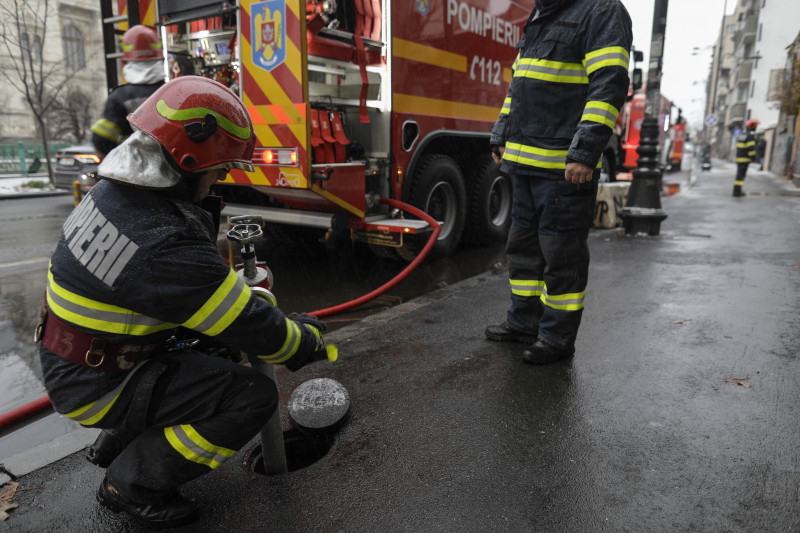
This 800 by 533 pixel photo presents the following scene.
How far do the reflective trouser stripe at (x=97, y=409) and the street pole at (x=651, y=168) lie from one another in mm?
6593

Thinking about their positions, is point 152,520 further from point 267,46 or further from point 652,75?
point 652,75

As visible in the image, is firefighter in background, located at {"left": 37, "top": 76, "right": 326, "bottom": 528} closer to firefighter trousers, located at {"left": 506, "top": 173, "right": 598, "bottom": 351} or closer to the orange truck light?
firefighter trousers, located at {"left": 506, "top": 173, "right": 598, "bottom": 351}

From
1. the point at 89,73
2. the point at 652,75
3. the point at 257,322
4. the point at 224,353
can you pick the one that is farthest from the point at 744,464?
the point at 89,73

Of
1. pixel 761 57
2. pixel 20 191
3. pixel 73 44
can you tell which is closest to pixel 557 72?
pixel 20 191

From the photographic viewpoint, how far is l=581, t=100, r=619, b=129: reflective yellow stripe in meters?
2.71

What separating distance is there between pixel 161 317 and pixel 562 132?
2240 millimetres

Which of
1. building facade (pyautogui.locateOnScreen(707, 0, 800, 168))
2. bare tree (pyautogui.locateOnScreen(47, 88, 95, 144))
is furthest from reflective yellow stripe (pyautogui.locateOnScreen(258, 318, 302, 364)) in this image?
building facade (pyautogui.locateOnScreen(707, 0, 800, 168))

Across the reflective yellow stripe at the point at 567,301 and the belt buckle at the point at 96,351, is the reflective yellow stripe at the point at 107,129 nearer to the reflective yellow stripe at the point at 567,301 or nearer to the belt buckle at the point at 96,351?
the belt buckle at the point at 96,351

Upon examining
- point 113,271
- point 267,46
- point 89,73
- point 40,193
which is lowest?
point 40,193

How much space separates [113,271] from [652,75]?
7.80m

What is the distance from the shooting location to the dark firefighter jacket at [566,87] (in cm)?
272

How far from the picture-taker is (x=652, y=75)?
7.58m

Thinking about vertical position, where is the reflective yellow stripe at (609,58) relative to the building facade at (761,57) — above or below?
below

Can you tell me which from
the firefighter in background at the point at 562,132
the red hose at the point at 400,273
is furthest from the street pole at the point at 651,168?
the firefighter in background at the point at 562,132
